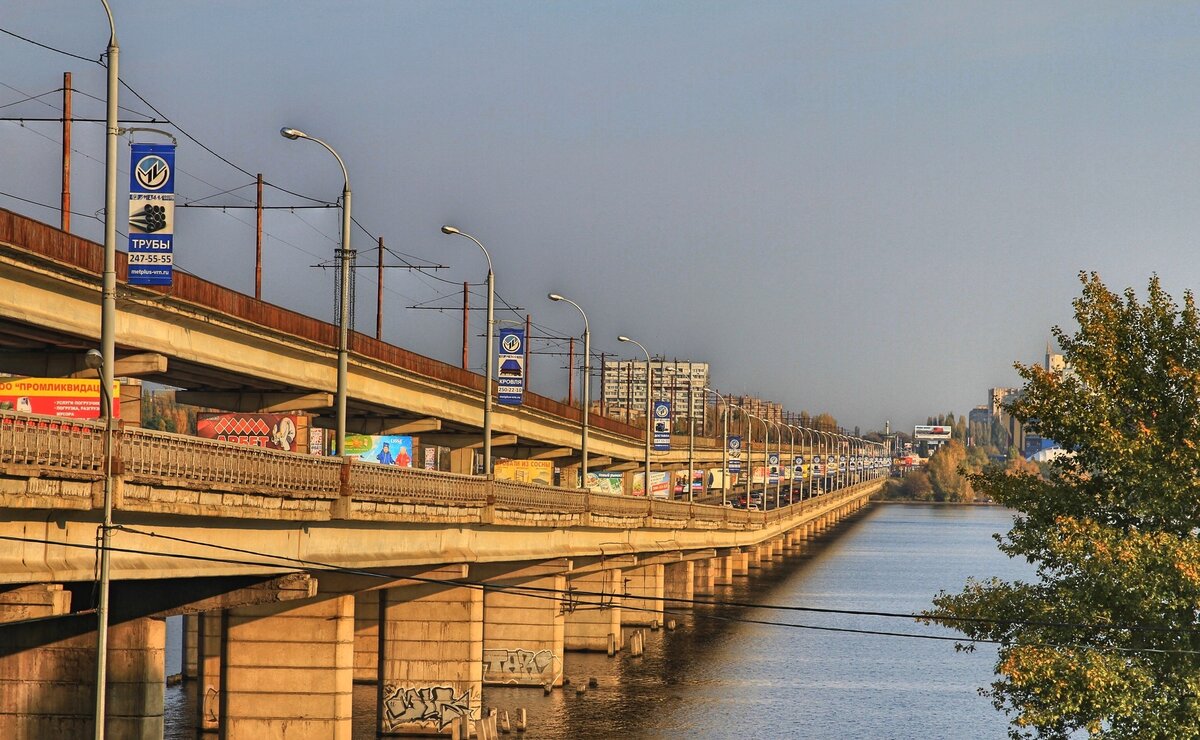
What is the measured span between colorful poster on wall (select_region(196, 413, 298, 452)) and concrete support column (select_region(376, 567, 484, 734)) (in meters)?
7.04

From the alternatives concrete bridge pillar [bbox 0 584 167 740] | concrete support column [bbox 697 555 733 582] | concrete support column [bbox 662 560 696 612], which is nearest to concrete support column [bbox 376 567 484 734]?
concrete bridge pillar [bbox 0 584 167 740]

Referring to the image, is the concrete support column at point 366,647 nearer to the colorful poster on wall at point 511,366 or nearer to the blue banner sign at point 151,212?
the colorful poster on wall at point 511,366

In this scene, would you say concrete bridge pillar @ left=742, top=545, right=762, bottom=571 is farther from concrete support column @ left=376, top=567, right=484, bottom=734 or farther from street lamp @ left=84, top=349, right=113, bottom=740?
street lamp @ left=84, top=349, right=113, bottom=740

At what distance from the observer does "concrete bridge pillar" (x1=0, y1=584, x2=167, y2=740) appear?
36406mm

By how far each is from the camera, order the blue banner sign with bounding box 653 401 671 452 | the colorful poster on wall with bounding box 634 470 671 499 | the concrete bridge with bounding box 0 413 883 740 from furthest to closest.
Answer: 1. the colorful poster on wall with bounding box 634 470 671 499
2. the blue banner sign with bounding box 653 401 671 452
3. the concrete bridge with bounding box 0 413 883 740

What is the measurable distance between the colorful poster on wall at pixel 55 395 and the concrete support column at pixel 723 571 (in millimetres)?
102063

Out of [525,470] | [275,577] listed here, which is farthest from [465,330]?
[275,577]

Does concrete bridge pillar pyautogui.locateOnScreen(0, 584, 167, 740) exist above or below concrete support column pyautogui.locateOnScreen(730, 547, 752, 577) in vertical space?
above

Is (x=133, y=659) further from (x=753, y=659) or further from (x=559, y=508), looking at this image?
(x=753, y=659)

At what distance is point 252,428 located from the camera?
189ft

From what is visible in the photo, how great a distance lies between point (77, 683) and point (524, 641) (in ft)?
119

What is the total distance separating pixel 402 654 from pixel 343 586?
14045 mm

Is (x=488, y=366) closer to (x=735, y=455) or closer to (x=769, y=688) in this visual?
(x=769, y=688)

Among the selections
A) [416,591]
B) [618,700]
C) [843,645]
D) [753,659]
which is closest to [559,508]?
[416,591]
